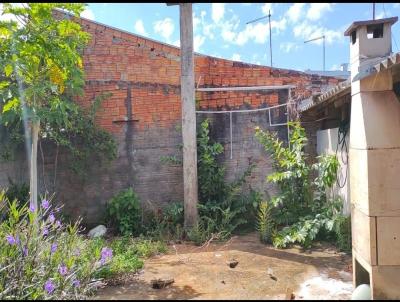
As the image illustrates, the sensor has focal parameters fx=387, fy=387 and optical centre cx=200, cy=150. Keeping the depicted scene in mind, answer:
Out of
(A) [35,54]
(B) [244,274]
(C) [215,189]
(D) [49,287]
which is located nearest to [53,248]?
(D) [49,287]

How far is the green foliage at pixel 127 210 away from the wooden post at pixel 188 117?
94cm

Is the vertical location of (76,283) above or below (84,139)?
below

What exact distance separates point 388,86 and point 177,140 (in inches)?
173

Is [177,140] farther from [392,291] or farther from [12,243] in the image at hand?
[392,291]

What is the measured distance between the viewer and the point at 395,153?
3703mm

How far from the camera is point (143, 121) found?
24.4ft

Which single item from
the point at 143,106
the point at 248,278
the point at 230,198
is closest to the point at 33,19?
the point at 143,106

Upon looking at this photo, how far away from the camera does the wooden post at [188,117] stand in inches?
256

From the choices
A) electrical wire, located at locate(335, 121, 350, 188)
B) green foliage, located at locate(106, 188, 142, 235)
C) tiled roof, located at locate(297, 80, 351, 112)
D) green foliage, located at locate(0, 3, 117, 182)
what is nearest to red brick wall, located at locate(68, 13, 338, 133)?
tiled roof, located at locate(297, 80, 351, 112)

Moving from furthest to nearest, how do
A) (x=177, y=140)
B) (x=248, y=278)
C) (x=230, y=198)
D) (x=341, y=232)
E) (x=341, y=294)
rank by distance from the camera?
(x=177, y=140) → (x=230, y=198) → (x=341, y=232) → (x=248, y=278) → (x=341, y=294)

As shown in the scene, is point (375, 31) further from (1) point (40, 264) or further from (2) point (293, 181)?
(1) point (40, 264)

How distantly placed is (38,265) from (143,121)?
162 inches

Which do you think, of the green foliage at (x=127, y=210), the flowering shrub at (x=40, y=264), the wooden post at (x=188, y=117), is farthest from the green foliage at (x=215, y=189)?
the flowering shrub at (x=40, y=264)

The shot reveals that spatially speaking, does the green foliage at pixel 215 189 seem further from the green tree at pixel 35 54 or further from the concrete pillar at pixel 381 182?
the concrete pillar at pixel 381 182
